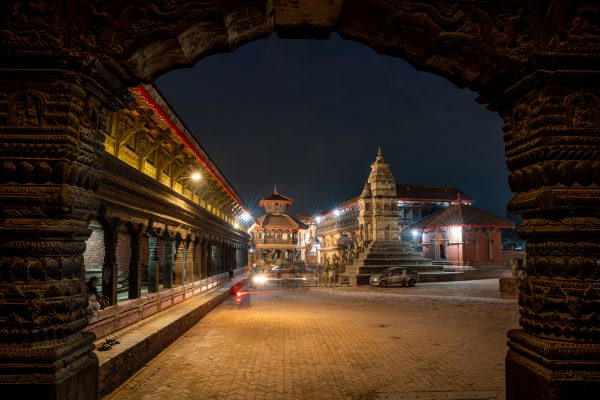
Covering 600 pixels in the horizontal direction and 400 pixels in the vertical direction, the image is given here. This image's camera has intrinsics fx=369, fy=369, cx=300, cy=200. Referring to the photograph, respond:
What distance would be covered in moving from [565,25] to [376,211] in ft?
100

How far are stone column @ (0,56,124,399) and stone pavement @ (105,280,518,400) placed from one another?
333cm

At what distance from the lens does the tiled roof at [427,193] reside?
5553cm

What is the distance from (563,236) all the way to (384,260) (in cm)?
2753

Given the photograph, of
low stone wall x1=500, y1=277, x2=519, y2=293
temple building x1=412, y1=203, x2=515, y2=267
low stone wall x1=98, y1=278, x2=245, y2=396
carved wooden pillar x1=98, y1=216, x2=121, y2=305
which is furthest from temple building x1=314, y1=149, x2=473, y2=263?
carved wooden pillar x1=98, y1=216, x2=121, y2=305

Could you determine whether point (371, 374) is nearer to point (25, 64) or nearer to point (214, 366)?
point (214, 366)

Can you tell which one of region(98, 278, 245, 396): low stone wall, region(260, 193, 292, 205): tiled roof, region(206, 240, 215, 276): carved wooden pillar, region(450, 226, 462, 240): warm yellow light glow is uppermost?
region(260, 193, 292, 205): tiled roof

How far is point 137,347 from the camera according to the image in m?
7.38

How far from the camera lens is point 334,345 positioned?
31.3ft

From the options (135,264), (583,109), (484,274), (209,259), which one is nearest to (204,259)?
(209,259)

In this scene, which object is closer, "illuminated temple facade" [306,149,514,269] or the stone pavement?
the stone pavement

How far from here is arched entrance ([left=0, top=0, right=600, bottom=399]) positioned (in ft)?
10.9

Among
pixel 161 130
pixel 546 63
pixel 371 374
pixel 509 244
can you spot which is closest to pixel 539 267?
pixel 546 63

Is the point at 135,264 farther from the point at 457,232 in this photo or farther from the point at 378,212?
the point at 457,232

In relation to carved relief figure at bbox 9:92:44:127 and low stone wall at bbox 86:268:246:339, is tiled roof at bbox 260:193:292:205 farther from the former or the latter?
carved relief figure at bbox 9:92:44:127
